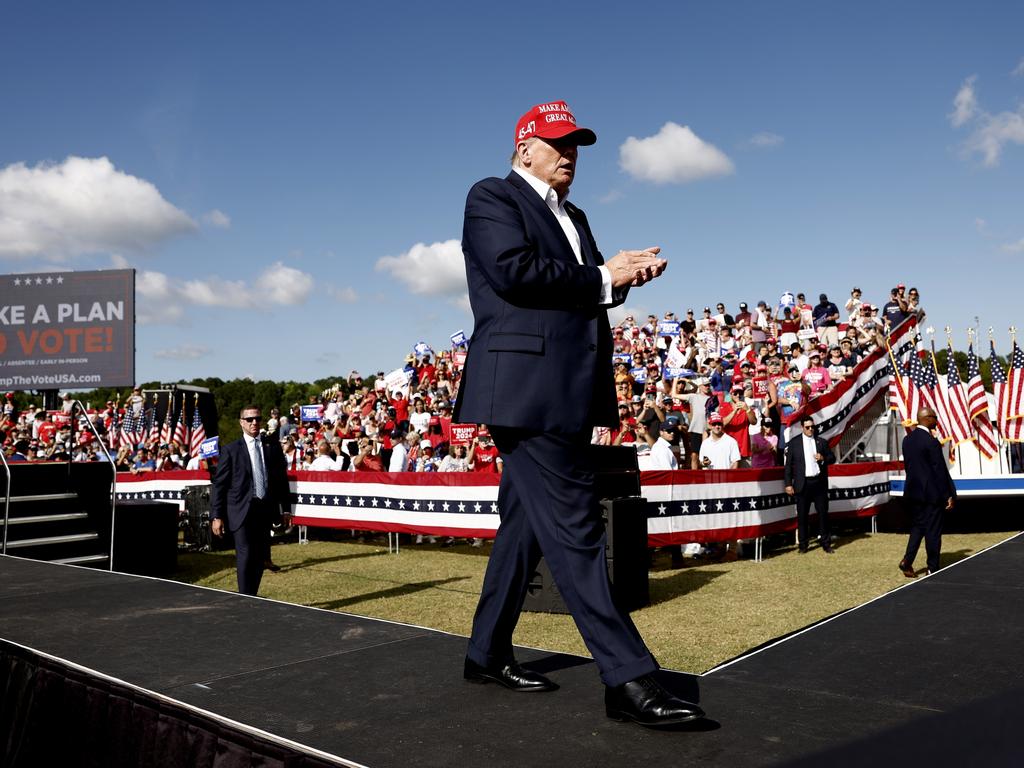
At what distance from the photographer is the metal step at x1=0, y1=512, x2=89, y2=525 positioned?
8.10 meters

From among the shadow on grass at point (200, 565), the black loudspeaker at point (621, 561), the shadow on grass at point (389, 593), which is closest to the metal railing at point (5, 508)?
the shadow on grass at point (200, 565)

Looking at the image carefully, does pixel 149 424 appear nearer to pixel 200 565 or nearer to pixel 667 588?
pixel 200 565

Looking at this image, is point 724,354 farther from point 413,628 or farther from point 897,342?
point 413,628

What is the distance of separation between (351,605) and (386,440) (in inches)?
371

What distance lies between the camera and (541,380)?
8.45 feet

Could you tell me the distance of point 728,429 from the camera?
43.4 ft

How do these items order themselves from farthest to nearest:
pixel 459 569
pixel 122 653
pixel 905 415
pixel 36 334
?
pixel 905 415, pixel 36 334, pixel 459 569, pixel 122 653

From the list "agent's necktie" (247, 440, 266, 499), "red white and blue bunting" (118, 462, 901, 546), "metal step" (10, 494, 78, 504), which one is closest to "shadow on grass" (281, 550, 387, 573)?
"red white and blue bunting" (118, 462, 901, 546)

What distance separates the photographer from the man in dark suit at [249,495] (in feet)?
24.9

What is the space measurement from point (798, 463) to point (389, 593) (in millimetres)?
6297

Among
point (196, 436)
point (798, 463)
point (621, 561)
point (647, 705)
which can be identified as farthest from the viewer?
point (196, 436)

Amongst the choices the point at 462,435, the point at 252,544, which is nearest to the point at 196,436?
the point at 462,435

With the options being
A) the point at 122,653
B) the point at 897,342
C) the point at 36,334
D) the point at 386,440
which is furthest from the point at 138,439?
the point at 122,653

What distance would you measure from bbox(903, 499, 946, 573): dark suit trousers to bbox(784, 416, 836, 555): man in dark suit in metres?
2.50
